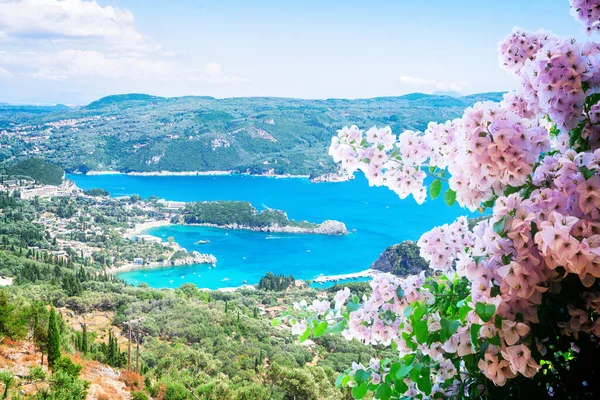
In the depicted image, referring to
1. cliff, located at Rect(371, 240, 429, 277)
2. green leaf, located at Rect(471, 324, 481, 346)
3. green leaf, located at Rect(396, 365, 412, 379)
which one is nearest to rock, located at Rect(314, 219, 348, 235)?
cliff, located at Rect(371, 240, 429, 277)

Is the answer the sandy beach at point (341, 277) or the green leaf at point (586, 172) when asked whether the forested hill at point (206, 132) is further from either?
the green leaf at point (586, 172)

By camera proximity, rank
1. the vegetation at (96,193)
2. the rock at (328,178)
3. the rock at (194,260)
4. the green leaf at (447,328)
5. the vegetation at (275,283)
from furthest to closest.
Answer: the rock at (328,178) < the vegetation at (96,193) < the rock at (194,260) < the vegetation at (275,283) < the green leaf at (447,328)

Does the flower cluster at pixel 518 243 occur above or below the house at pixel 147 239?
above

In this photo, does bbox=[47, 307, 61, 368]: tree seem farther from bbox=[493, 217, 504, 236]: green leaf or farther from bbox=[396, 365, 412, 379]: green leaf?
bbox=[493, 217, 504, 236]: green leaf

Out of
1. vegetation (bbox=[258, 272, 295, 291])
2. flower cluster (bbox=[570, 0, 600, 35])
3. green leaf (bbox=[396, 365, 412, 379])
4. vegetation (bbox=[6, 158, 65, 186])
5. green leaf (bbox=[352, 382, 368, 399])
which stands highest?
flower cluster (bbox=[570, 0, 600, 35])

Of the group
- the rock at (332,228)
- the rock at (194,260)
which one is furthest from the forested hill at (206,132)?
the rock at (194,260)

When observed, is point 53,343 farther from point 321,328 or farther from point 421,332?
point 421,332

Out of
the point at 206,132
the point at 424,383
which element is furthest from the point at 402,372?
the point at 206,132

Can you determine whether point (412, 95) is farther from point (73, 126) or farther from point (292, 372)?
point (292, 372)
